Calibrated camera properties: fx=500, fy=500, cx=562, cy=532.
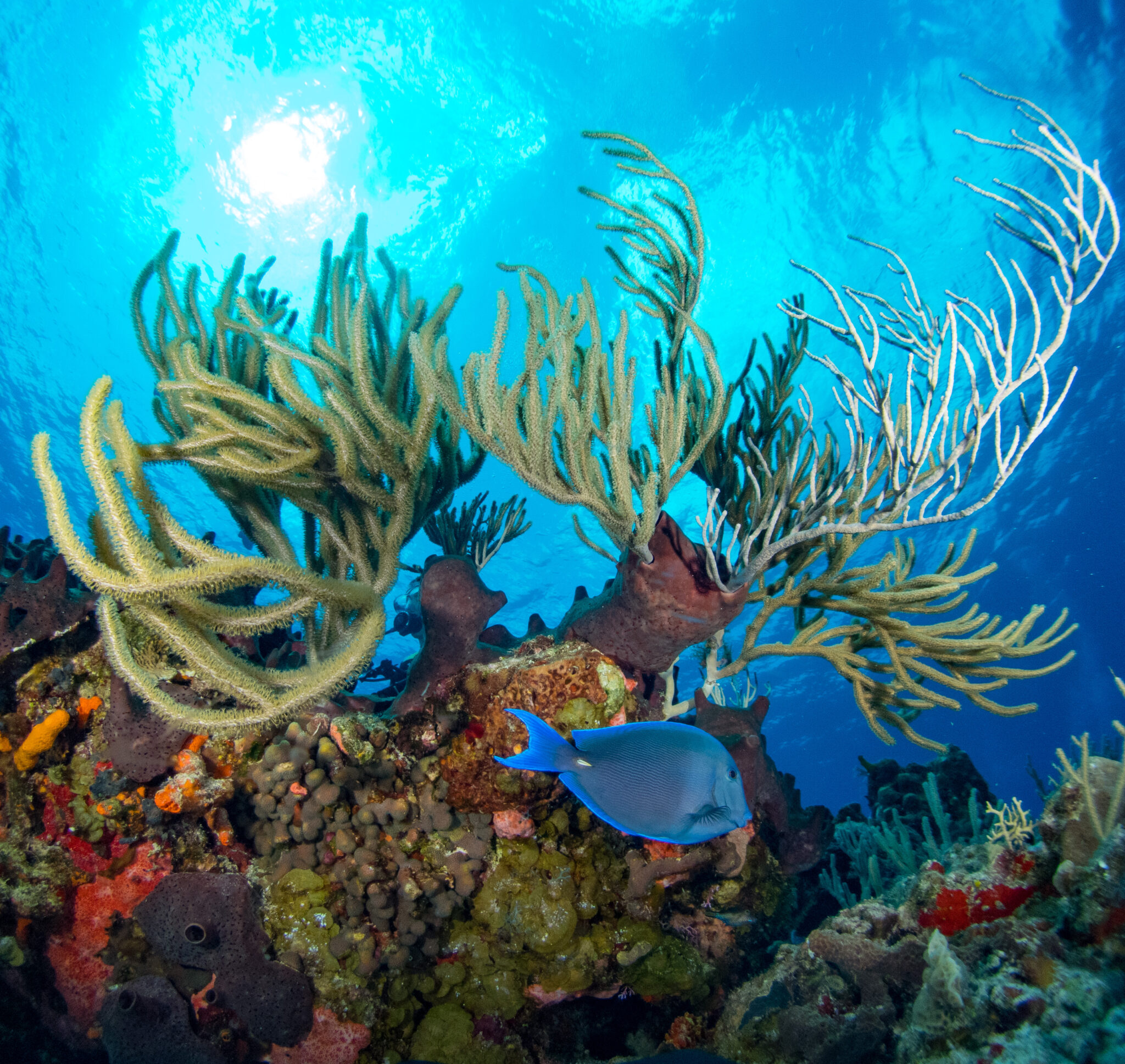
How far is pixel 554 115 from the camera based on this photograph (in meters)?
14.6

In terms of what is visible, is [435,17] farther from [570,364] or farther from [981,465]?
[981,465]

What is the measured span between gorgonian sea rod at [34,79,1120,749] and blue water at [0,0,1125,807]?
14.0 m

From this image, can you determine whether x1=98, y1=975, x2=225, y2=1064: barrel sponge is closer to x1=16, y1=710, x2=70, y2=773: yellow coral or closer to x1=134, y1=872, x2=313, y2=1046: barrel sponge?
x1=134, y1=872, x2=313, y2=1046: barrel sponge

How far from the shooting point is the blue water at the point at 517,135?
13109mm

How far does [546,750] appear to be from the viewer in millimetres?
1632

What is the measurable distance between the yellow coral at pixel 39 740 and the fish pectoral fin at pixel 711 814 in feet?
9.71

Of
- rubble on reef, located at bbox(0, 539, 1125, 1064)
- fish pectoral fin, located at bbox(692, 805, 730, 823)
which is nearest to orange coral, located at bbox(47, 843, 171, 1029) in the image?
rubble on reef, located at bbox(0, 539, 1125, 1064)

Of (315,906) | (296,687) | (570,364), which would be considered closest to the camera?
(296,687)

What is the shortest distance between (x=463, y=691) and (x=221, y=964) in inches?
63.9

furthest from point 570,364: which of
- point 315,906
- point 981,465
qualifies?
point 981,465

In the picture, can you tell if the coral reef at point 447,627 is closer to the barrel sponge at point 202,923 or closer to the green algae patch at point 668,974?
the barrel sponge at point 202,923

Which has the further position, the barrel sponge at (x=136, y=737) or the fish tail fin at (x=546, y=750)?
the barrel sponge at (x=136, y=737)

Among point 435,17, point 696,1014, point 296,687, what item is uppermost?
point 435,17

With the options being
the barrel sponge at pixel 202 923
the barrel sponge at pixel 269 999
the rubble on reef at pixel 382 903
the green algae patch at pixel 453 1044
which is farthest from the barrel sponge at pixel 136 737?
the green algae patch at pixel 453 1044
